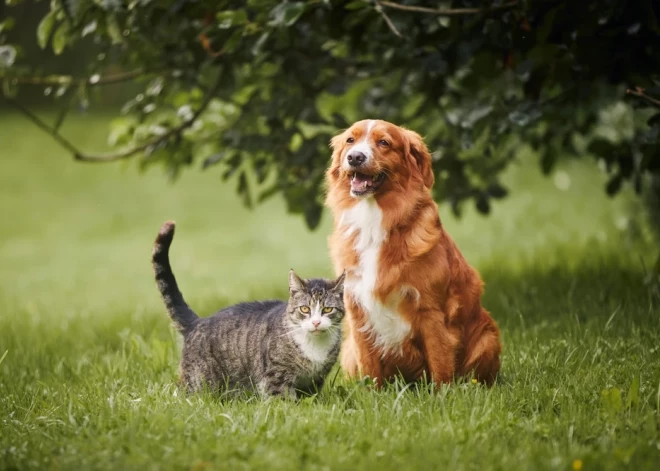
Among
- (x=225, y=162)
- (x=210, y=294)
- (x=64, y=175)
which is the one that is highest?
(x=225, y=162)

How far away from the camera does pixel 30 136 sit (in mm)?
17250

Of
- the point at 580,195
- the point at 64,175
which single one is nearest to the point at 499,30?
the point at 580,195

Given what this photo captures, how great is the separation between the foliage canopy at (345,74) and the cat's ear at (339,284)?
4.41 ft

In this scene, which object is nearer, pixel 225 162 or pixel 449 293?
pixel 449 293

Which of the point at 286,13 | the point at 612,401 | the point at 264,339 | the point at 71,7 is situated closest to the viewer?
the point at 612,401

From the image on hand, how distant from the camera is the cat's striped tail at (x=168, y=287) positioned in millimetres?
4273

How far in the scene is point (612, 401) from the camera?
11.8ft

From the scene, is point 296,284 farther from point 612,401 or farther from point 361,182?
point 612,401

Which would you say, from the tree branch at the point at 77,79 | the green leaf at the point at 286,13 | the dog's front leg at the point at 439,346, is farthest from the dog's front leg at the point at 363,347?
the tree branch at the point at 77,79

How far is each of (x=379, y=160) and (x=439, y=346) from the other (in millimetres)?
896

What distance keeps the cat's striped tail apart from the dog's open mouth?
990 mm

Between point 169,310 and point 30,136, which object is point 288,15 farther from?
point 30,136

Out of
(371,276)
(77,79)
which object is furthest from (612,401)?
(77,79)

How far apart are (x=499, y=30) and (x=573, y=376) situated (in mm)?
2019
